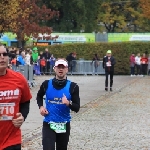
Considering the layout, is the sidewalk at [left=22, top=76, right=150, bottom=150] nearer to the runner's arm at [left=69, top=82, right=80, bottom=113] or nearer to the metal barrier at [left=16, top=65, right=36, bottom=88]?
the runner's arm at [left=69, top=82, right=80, bottom=113]

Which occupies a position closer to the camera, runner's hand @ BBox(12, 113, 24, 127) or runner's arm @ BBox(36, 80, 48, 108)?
runner's hand @ BBox(12, 113, 24, 127)

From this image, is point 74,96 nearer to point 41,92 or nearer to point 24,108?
point 41,92

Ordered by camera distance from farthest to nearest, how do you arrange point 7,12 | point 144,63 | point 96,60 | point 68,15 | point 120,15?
point 120,15, point 68,15, point 96,60, point 144,63, point 7,12

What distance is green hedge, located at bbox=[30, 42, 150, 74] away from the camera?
143 feet

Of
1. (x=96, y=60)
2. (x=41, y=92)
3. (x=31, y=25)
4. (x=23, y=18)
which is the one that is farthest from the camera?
(x=31, y=25)

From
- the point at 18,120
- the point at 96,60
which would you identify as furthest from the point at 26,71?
the point at 18,120

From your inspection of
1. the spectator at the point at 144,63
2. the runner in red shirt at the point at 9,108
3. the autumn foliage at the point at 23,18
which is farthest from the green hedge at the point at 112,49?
the runner in red shirt at the point at 9,108

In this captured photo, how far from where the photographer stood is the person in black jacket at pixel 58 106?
25.2 ft

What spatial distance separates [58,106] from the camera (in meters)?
7.75

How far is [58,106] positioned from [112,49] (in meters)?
36.2

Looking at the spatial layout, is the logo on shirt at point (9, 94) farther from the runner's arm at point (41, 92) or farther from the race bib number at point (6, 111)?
the runner's arm at point (41, 92)

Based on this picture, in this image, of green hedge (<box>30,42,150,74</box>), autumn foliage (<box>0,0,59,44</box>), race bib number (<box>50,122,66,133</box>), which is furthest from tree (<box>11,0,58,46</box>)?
race bib number (<box>50,122,66,133</box>)

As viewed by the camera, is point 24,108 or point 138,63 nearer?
point 24,108

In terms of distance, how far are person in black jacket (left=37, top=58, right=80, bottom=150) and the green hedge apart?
3593 cm
